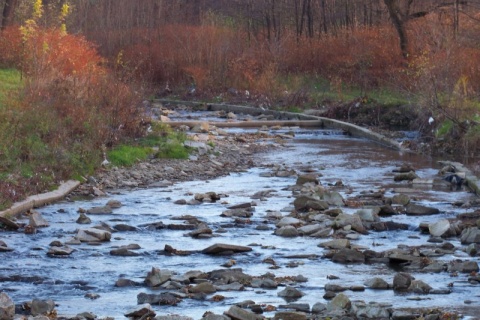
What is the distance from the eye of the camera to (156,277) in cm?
939

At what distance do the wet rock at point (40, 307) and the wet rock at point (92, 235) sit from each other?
3.16 metres

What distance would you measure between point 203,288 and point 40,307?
1659 mm

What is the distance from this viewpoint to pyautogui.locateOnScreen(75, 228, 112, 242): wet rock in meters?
11.6

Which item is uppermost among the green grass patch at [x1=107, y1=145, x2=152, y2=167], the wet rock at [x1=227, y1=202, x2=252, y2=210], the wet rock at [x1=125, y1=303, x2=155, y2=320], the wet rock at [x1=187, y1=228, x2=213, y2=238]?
the green grass patch at [x1=107, y1=145, x2=152, y2=167]

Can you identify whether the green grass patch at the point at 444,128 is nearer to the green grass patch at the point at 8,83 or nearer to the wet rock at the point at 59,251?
the green grass patch at the point at 8,83

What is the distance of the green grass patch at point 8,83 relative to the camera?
18.9 m

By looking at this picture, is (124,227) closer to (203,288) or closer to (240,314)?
(203,288)

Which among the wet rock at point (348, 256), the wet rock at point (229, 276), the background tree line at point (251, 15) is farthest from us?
the background tree line at point (251, 15)

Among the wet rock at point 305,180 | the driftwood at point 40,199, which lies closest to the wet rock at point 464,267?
the driftwood at point 40,199

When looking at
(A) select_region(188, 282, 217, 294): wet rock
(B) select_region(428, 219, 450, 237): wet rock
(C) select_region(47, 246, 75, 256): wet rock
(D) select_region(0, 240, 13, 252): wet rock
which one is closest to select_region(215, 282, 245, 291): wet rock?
(A) select_region(188, 282, 217, 294): wet rock

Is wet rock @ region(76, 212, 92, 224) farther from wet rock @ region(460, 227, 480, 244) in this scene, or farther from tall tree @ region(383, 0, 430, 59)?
tall tree @ region(383, 0, 430, 59)

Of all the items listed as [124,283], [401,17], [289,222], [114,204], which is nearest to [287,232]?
[289,222]

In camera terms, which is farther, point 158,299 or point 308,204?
point 308,204

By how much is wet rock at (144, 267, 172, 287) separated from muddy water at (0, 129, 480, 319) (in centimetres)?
17
